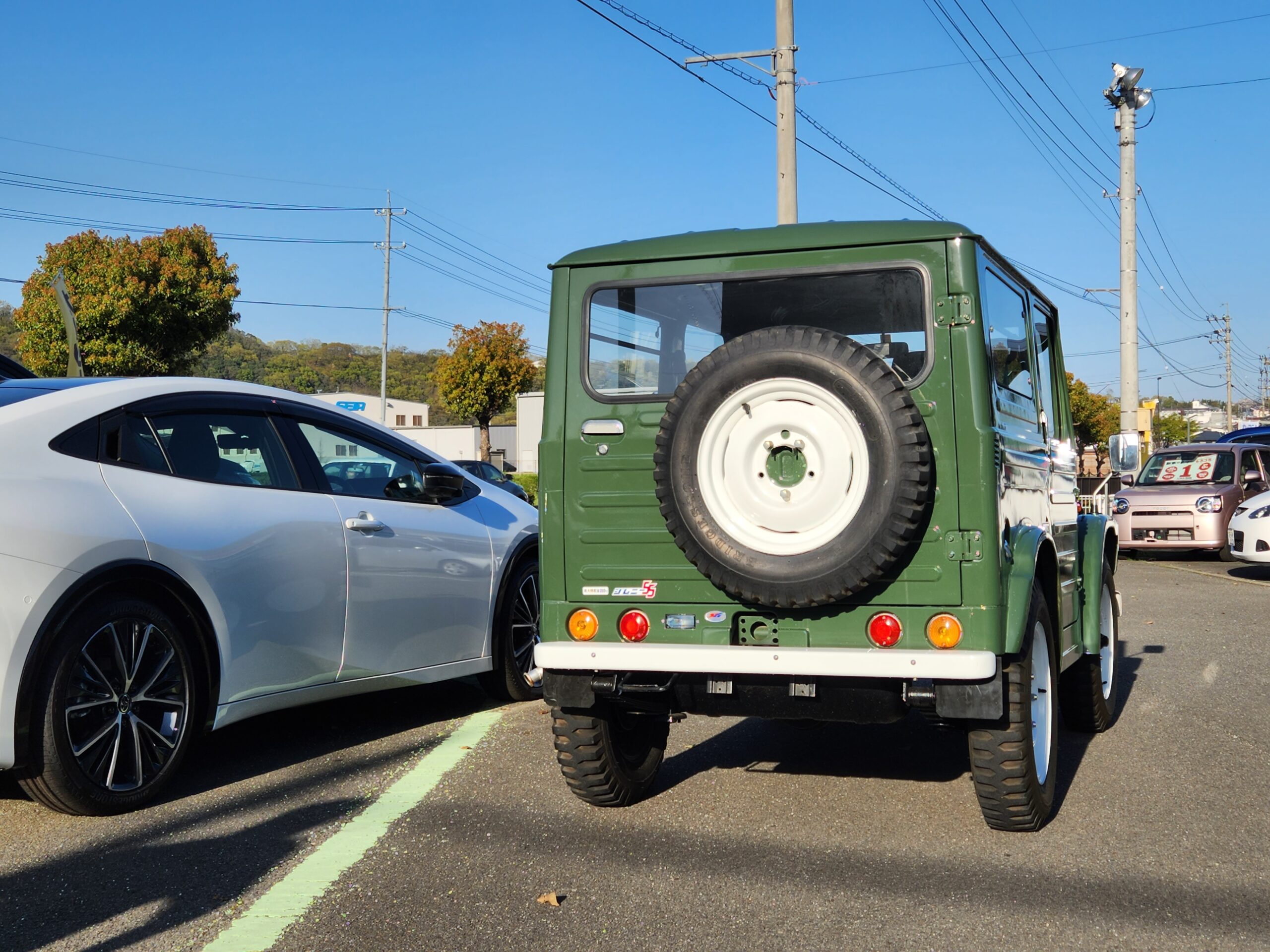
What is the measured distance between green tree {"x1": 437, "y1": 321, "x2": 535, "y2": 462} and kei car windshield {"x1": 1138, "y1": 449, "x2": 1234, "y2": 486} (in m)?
46.8

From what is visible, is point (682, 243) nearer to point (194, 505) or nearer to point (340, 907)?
point (194, 505)

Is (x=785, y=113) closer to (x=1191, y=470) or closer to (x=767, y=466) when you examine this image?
(x=1191, y=470)

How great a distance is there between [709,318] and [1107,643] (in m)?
3.18

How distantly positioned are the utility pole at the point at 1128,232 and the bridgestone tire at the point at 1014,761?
23.0 meters

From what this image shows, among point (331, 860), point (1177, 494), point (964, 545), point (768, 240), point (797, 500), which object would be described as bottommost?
point (331, 860)

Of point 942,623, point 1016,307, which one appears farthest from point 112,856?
point 1016,307

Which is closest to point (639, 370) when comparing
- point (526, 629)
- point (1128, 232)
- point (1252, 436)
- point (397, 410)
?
point (526, 629)

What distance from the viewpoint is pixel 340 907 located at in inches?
137

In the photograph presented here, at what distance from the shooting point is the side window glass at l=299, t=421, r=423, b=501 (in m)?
5.58

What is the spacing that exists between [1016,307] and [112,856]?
12.5 ft

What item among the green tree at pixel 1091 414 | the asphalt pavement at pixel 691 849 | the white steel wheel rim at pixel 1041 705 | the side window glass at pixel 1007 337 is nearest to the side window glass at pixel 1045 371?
the side window glass at pixel 1007 337

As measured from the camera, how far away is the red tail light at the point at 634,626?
4.23m

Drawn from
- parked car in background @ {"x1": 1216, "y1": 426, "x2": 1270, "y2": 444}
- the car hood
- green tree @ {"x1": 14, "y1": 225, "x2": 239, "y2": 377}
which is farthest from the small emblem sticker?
green tree @ {"x1": 14, "y1": 225, "x2": 239, "y2": 377}

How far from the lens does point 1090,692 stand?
571 centimetres
